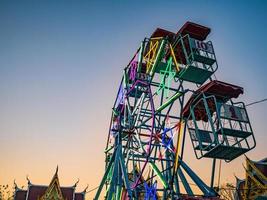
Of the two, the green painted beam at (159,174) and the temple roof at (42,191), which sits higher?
the temple roof at (42,191)

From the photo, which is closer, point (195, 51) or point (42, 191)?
point (195, 51)

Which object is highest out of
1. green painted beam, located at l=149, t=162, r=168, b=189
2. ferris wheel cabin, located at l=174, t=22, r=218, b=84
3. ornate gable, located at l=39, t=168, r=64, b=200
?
ferris wheel cabin, located at l=174, t=22, r=218, b=84

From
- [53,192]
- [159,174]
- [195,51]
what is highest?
[195,51]

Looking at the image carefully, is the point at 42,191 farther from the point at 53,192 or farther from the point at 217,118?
the point at 217,118

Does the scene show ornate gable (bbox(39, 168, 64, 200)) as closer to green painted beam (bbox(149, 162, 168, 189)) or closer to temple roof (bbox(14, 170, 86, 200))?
temple roof (bbox(14, 170, 86, 200))

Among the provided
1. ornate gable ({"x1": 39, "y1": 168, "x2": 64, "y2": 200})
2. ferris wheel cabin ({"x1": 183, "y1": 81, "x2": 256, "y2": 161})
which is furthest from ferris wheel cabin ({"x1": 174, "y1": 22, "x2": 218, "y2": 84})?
ornate gable ({"x1": 39, "y1": 168, "x2": 64, "y2": 200})

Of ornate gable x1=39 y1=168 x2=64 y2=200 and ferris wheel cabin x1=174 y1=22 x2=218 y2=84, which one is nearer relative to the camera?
ferris wheel cabin x1=174 y1=22 x2=218 y2=84

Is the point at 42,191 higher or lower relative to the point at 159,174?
higher

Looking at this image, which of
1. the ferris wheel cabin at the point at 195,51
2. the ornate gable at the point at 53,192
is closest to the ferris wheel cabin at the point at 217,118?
the ferris wheel cabin at the point at 195,51

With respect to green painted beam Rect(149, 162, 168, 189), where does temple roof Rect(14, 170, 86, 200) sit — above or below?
above

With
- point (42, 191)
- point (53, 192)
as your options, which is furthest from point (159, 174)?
point (42, 191)

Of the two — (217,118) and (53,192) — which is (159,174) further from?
(53,192)

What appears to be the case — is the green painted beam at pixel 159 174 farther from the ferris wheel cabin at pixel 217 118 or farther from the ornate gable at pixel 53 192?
the ornate gable at pixel 53 192

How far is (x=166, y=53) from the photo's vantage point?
46.3 feet
